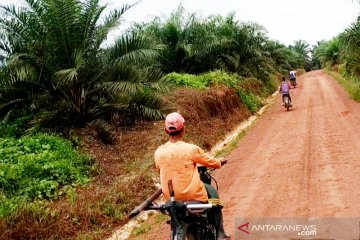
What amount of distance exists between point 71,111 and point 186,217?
8.61 meters

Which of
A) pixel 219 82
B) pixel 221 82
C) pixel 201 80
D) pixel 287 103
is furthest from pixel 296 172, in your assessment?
pixel 287 103

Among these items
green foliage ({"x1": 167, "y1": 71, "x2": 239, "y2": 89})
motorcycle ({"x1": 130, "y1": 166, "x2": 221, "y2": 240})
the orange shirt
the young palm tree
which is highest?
the young palm tree

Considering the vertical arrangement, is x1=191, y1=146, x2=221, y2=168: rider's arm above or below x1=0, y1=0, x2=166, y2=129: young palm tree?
below

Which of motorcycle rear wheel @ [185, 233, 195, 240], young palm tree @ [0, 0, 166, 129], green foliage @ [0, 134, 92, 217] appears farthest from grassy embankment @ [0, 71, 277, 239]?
motorcycle rear wheel @ [185, 233, 195, 240]

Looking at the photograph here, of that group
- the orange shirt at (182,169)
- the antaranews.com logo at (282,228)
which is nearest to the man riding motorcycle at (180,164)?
the orange shirt at (182,169)

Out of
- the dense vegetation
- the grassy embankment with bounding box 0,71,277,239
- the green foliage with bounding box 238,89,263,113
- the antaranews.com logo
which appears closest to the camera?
the antaranews.com logo

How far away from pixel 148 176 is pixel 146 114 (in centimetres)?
375

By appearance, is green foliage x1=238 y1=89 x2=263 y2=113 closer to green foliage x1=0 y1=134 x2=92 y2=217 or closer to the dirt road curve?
the dirt road curve

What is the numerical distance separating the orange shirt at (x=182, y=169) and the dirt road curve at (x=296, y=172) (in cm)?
248

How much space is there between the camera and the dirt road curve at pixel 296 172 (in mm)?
6965

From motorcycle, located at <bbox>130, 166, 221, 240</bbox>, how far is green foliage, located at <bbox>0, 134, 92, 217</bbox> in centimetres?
391

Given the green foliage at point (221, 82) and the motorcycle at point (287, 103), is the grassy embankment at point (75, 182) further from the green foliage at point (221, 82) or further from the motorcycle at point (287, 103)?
the motorcycle at point (287, 103)

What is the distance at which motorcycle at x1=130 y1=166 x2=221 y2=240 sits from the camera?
3.97 m

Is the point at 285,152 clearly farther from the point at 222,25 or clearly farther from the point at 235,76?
the point at 222,25
